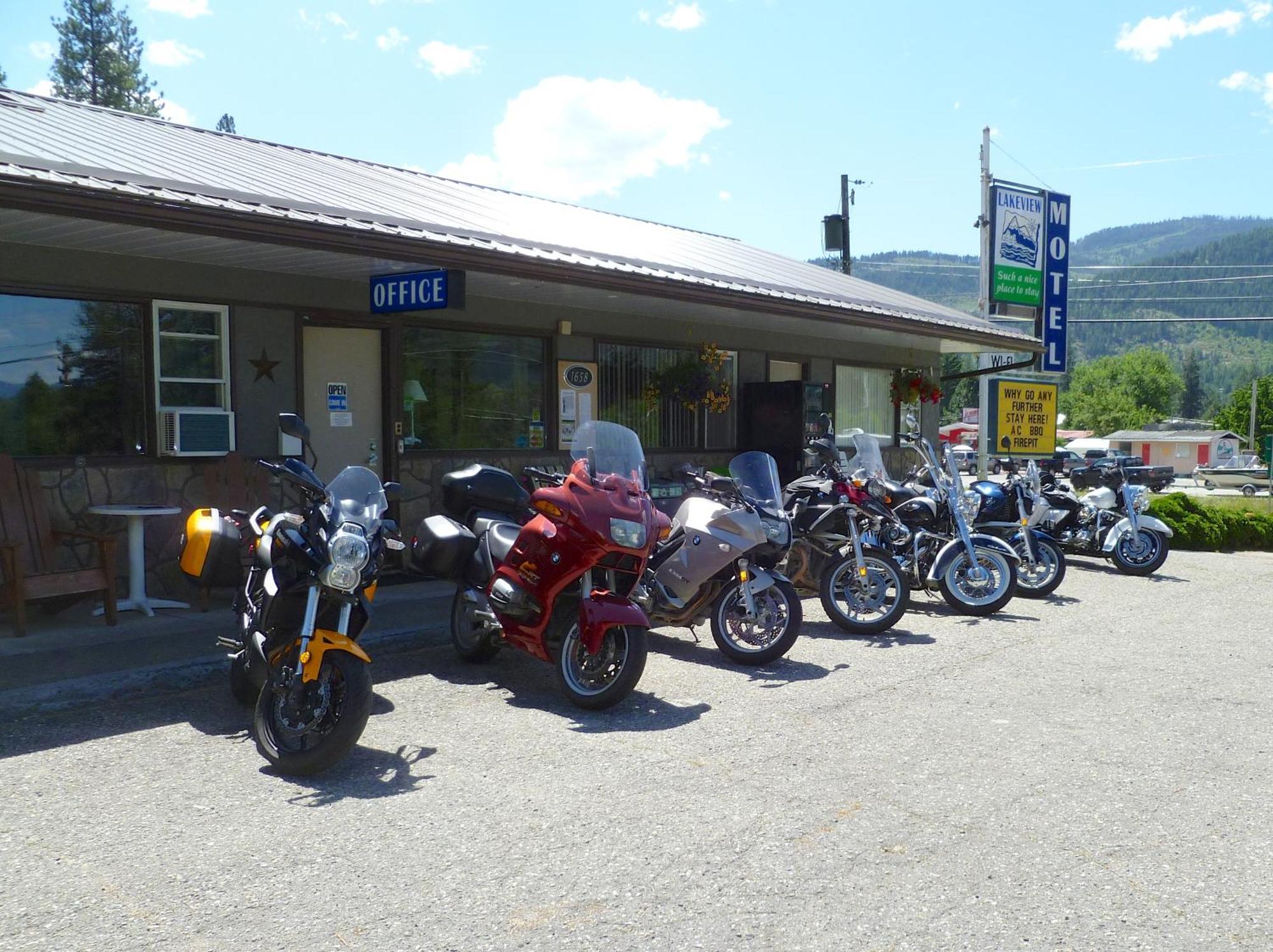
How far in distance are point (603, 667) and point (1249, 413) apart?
7869 cm

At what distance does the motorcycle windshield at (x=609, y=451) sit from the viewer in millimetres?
5969

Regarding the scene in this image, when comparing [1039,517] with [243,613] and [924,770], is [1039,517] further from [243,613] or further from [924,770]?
[243,613]

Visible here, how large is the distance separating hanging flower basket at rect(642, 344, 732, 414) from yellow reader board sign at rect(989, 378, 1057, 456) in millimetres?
6029

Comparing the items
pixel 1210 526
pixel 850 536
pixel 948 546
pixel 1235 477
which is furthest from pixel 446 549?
pixel 1235 477

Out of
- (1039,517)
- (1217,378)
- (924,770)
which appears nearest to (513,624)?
(924,770)

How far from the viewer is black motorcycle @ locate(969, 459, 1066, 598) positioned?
31.8 ft

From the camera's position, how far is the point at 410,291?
812cm

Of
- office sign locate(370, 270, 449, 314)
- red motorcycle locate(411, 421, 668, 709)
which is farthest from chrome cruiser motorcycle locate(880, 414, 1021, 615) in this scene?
office sign locate(370, 270, 449, 314)

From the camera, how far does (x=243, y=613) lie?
539 cm

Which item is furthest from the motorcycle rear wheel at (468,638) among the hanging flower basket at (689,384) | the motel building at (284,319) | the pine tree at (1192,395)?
the pine tree at (1192,395)

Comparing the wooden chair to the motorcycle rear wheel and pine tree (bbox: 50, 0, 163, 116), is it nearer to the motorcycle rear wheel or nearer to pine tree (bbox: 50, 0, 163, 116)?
the motorcycle rear wheel

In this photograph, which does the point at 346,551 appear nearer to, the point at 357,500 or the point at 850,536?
the point at 357,500

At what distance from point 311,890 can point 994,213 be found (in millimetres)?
14951

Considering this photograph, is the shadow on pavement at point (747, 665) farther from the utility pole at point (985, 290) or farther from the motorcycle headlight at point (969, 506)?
the utility pole at point (985, 290)
